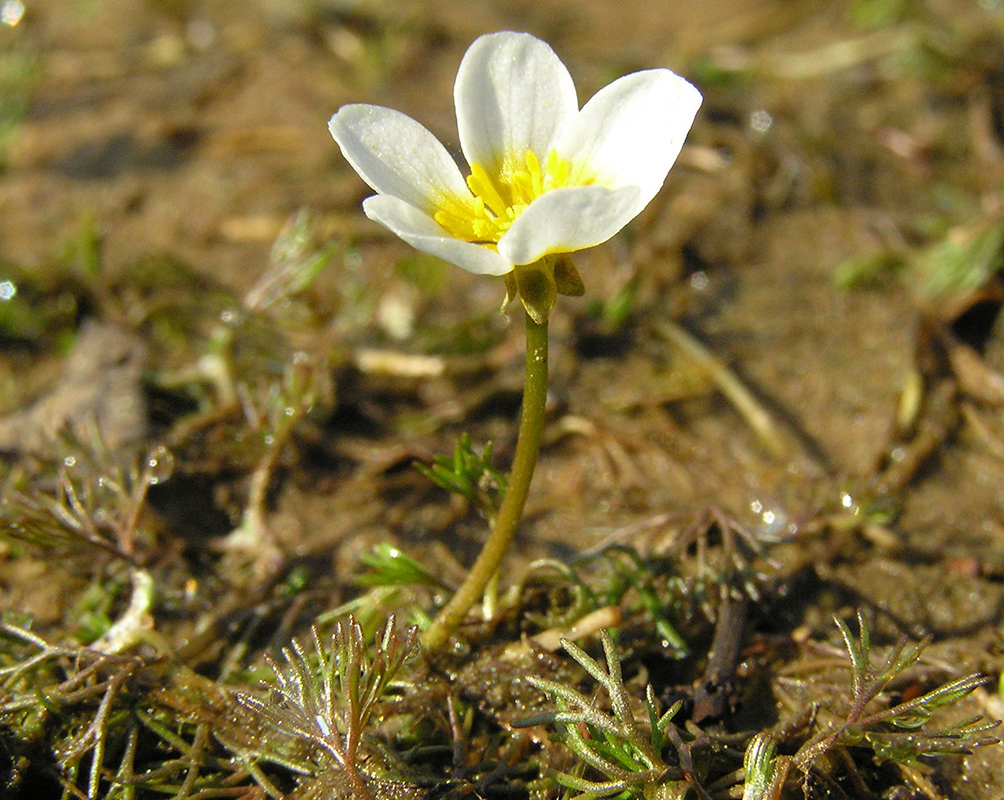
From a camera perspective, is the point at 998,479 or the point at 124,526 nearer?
the point at 124,526

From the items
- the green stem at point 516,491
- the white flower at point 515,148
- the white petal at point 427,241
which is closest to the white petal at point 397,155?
the white flower at point 515,148

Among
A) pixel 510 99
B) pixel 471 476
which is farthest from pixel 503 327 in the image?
pixel 510 99

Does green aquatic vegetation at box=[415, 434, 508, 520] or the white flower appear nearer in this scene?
the white flower

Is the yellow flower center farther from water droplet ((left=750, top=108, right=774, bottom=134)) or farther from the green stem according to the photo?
water droplet ((left=750, top=108, right=774, bottom=134))

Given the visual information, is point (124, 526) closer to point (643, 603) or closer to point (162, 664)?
point (162, 664)

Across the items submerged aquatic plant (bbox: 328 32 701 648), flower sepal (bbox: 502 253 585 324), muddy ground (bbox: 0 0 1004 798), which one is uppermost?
submerged aquatic plant (bbox: 328 32 701 648)

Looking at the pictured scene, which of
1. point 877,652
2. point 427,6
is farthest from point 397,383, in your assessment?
point 427,6

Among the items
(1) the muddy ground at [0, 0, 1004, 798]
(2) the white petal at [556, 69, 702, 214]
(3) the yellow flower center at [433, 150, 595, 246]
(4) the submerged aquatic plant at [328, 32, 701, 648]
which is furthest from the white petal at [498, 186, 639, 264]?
(1) the muddy ground at [0, 0, 1004, 798]

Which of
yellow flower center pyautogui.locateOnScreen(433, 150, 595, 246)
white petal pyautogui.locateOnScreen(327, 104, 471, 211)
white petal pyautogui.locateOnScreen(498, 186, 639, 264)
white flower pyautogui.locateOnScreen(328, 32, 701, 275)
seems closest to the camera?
white petal pyautogui.locateOnScreen(498, 186, 639, 264)

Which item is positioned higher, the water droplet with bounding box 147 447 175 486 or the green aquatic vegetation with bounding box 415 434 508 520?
the green aquatic vegetation with bounding box 415 434 508 520
